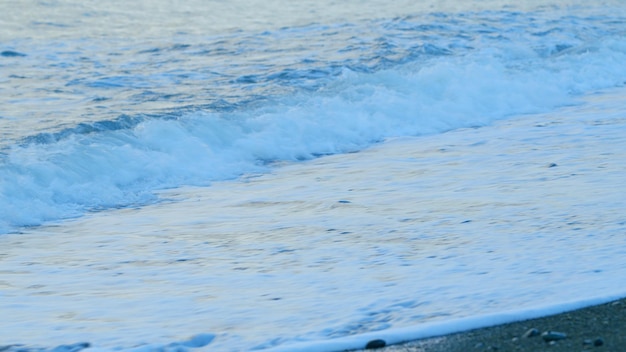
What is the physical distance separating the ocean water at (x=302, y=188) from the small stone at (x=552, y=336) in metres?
0.21

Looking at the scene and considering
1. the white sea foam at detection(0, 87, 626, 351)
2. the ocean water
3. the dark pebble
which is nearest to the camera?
the white sea foam at detection(0, 87, 626, 351)

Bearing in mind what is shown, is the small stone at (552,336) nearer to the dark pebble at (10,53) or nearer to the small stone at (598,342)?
the small stone at (598,342)

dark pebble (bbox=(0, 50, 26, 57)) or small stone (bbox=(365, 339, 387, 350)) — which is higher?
dark pebble (bbox=(0, 50, 26, 57))

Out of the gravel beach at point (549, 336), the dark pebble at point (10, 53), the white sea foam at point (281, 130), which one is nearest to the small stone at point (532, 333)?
the gravel beach at point (549, 336)

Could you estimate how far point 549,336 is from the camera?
3062mm

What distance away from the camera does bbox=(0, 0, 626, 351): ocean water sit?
11.6 feet

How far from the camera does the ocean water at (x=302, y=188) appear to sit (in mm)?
3541

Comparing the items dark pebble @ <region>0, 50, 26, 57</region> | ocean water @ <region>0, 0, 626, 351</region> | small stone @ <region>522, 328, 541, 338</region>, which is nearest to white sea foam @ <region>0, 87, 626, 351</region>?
ocean water @ <region>0, 0, 626, 351</region>

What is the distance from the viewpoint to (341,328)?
10.9 feet

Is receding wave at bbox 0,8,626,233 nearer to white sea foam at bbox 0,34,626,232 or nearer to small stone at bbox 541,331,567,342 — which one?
white sea foam at bbox 0,34,626,232

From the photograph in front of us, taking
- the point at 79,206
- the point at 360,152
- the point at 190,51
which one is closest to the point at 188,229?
the point at 79,206

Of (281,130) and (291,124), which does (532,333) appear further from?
(291,124)

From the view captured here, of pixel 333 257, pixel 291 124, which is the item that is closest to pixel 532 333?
pixel 333 257

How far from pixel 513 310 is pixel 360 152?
411cm
